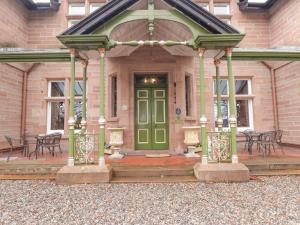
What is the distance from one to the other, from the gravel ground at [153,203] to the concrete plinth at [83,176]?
0.21 metres

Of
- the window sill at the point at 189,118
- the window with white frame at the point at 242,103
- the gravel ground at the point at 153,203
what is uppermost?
the window with white frame at the point at 242,103

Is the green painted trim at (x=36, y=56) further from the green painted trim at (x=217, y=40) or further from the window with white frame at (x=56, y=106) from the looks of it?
the green painted trim at (x=217, y=40)

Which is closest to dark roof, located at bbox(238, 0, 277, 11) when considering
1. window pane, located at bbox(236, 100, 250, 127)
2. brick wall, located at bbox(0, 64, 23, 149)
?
window pane, located at bbox(236, 100, 250, 127)

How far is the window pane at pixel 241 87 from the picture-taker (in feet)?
28.9

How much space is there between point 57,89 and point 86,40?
450 cm

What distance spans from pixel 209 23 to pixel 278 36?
501cm

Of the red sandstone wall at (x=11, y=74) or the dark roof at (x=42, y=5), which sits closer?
the red sandstone wall at (x=11, y=74)

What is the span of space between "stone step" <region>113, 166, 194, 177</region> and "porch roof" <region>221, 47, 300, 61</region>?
127 inches

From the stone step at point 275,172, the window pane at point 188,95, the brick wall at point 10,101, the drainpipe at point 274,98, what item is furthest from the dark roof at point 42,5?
the stone step at point 275,172

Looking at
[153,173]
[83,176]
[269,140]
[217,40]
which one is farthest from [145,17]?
[269,140]

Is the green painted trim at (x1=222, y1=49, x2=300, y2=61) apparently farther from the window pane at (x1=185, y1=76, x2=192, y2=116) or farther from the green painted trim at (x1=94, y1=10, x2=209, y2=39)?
the window pane at (x1=185, y1=76, x2=192, y2=116)

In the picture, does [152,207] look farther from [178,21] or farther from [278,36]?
[278,36]

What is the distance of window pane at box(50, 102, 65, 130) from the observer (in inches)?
340

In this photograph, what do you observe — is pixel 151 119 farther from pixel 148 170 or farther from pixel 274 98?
pixel 274 98
